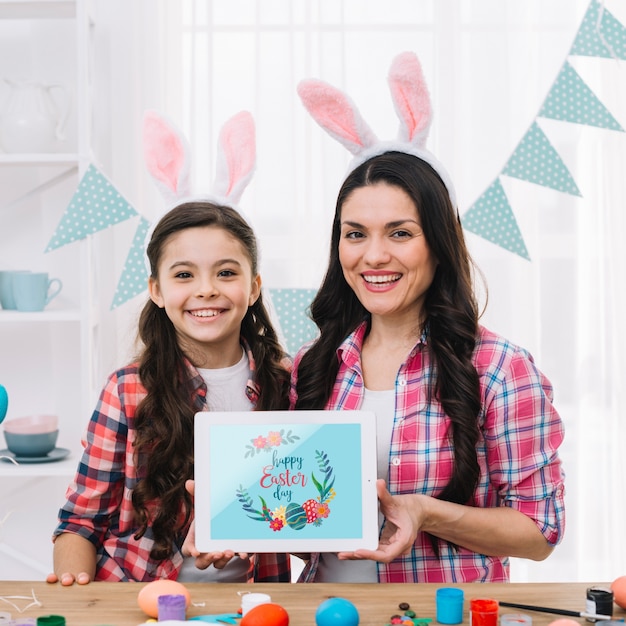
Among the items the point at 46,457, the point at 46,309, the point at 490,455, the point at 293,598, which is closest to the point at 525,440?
the point at 490,455

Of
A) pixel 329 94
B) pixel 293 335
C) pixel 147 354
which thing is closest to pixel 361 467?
pixel 147 354

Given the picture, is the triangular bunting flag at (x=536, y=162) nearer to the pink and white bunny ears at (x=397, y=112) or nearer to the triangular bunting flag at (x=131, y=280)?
the pink and white bunny ears at (x=397, y=112)

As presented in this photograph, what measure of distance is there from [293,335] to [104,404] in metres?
0.92

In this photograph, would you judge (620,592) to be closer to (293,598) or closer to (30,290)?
(293,598)

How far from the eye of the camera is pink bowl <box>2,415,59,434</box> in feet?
8.39

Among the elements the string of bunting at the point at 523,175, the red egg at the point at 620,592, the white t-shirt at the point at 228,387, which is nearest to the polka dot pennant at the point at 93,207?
the string of bunting at the point at 523,175

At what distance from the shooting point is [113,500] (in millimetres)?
1613

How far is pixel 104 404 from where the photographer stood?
5.28ft

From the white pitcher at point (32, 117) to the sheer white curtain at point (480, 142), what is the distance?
13.0 inches

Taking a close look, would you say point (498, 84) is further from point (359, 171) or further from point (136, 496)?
point (136, 496)

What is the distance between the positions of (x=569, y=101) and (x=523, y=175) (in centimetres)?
23

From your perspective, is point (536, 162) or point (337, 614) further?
point (536, 162)

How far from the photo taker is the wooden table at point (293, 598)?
3.85ft

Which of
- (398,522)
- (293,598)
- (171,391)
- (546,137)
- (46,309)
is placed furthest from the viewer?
(46,309)
